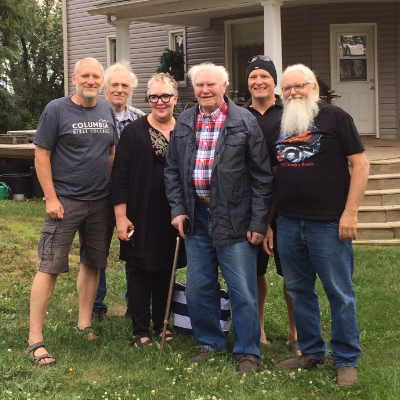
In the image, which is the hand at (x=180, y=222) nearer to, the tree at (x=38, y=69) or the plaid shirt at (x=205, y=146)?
the plaid shirt at (x=205, y=146)

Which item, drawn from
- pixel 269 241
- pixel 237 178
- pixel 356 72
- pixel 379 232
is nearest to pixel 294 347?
pixel 269 241

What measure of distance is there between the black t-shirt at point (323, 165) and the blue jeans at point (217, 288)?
0.53m

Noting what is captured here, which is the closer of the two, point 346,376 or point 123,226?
point 346,376

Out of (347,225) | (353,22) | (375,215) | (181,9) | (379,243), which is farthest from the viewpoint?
(353,22)

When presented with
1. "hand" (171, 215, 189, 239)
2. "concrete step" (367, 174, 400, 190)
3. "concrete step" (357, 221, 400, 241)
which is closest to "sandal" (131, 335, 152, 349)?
"hand" (171, 215, 189, 239)

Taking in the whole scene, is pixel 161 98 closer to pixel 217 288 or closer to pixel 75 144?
pixel 75 144

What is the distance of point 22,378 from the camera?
12.5 feet

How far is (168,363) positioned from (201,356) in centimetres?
22

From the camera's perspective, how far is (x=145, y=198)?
4.27 meters

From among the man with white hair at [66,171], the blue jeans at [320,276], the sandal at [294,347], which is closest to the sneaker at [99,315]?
the man with white hair at [66,171]

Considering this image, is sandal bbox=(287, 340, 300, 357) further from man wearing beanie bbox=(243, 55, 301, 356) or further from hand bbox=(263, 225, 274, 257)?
hand bbox=(263, 225, 274, 257)

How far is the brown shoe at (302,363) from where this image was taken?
394 cm

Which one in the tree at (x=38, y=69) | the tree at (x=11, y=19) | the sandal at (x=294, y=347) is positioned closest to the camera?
the sandal at (x=294, y=347)

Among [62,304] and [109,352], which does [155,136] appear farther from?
[62,304]
